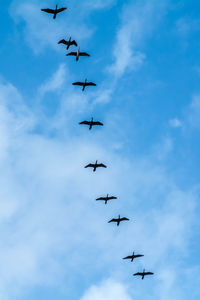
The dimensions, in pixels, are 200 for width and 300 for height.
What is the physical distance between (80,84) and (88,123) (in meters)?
9.53

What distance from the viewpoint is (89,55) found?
113500mm

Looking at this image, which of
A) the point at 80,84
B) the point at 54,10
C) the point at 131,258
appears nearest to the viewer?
the point at 54,10

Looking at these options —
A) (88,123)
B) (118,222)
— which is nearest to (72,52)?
(88,123)

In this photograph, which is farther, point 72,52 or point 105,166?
point 105,166

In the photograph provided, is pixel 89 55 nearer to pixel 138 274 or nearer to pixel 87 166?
pixel 87 166

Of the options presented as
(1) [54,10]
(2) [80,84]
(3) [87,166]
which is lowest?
(3) [87,166]

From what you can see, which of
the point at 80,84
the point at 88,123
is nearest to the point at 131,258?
the point at 88,123

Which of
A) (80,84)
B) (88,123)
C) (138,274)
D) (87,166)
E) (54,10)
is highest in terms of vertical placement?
(54,10)

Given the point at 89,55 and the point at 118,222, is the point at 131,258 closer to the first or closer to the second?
the point at 118,222

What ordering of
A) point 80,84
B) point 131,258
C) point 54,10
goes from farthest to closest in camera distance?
point 131,258, point 80,84, point 54,10

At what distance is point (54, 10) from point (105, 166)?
128 feet

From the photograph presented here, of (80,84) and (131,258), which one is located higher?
(80,84)

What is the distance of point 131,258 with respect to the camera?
406 ft

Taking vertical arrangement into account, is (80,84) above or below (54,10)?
below
